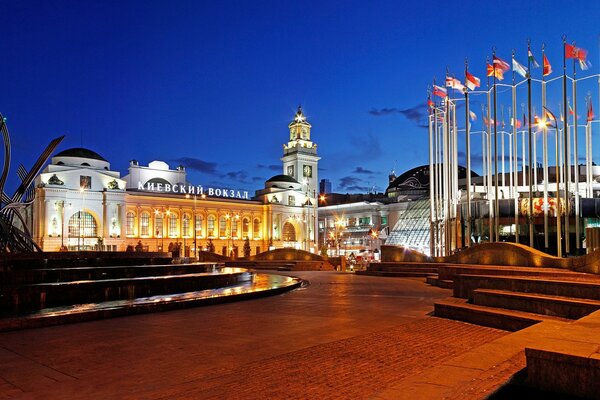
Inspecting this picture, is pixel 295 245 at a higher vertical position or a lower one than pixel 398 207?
lower

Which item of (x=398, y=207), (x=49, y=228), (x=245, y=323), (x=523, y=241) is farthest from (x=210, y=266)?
(x=398, y=207)

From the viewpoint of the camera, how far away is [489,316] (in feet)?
31.7

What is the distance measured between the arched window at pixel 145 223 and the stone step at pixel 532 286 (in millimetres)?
76267

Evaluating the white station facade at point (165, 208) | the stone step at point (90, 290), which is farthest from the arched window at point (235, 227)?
the stone step at point (90, 290)

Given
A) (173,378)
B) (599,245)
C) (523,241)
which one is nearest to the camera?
(173,378)

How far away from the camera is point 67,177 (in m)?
72.9

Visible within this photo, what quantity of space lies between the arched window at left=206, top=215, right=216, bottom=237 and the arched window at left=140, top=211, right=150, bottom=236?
11.5m

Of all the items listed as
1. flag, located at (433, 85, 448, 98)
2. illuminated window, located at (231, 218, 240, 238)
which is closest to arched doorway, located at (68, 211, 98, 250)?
illuminated window, located at (231, 218, 240, 238)

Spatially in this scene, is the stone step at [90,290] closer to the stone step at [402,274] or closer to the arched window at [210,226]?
the stone step at [402,274]

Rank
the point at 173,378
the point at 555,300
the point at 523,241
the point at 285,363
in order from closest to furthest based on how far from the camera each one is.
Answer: the point at 173,378 < the point at 285,363 < the point at 555,300 < the point at 523,241

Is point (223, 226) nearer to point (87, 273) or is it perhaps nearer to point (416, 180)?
point (416, 180)

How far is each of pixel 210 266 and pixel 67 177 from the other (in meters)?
61.0

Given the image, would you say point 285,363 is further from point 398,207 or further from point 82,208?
point 398,207

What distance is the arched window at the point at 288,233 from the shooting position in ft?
335
